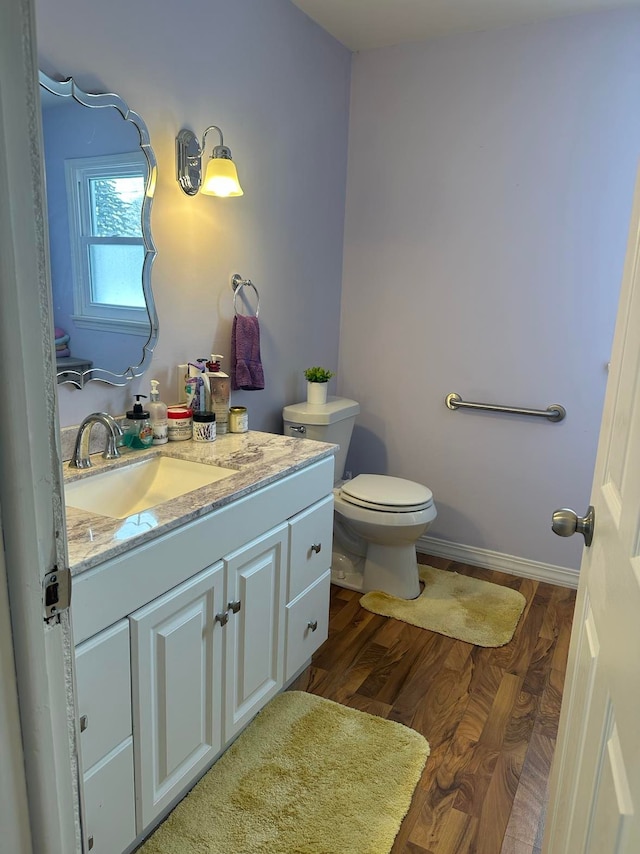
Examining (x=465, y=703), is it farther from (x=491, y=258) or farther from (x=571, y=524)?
(x=491, y=258)

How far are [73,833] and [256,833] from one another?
0.85 metres

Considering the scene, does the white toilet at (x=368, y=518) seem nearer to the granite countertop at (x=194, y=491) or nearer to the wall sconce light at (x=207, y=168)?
the granite countertop at (x=194, y=491)

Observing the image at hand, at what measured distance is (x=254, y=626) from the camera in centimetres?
173

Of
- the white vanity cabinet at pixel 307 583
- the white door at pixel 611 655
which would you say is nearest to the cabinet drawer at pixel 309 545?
the white vanity cabinet at pixel 307 583

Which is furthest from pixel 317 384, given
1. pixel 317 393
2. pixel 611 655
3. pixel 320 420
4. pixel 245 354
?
pixel 611 655

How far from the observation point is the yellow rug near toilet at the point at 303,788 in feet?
4.90

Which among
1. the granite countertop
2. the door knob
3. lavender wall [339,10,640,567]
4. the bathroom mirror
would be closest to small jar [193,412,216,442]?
the granite countertop

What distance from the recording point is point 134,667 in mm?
1319

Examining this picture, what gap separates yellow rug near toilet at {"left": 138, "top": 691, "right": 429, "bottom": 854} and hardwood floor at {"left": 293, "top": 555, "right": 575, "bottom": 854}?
64 millimetres

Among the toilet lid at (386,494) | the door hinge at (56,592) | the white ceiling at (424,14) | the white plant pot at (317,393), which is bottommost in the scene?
the toilet lid at (386,494)

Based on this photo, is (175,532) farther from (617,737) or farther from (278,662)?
(617,737)

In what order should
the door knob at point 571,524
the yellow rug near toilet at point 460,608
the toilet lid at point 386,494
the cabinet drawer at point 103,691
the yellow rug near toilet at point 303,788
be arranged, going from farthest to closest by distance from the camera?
the toilet lid at point 386,494
the yellow rug near toilet at point 460,608
the yellow rug near toilet at point 303,788
the cabinet drawer at point 103,691
the door knob at point 571,524

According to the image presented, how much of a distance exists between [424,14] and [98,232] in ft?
5.52

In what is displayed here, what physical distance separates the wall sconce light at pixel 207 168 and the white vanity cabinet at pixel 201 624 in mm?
947
